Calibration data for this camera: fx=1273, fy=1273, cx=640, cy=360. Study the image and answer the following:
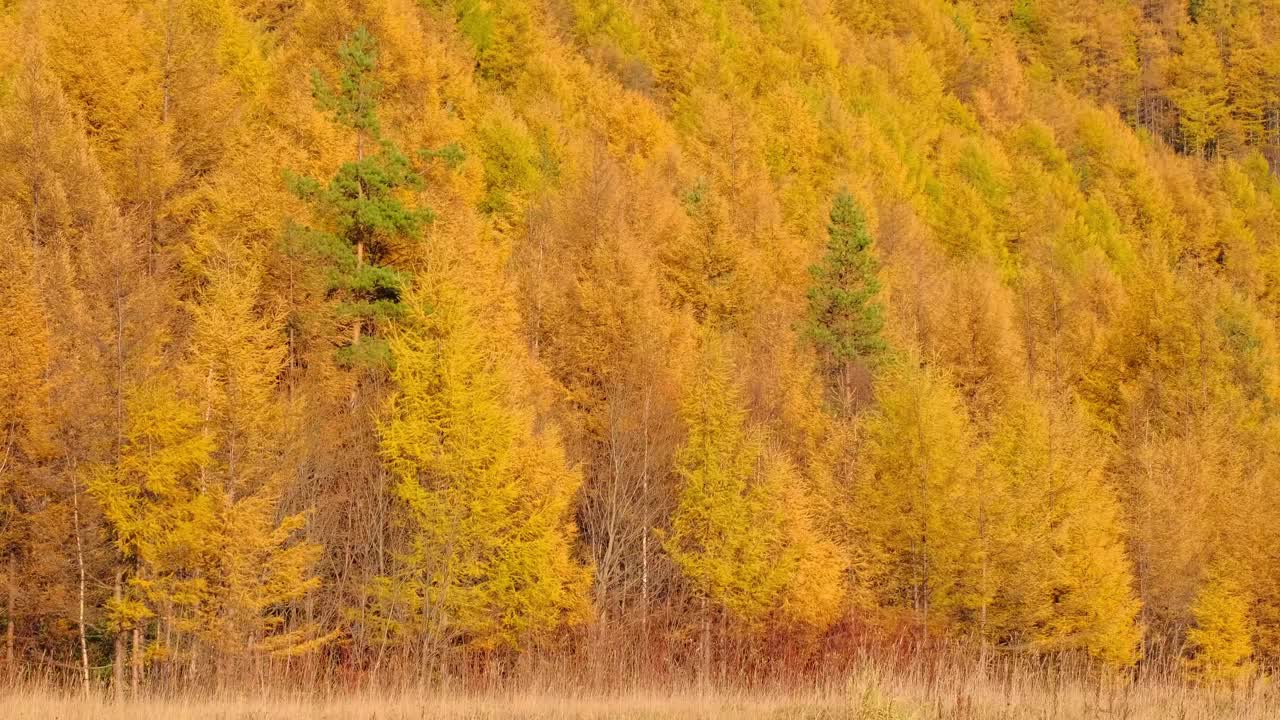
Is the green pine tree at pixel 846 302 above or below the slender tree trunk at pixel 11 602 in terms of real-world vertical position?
above

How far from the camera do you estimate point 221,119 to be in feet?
108

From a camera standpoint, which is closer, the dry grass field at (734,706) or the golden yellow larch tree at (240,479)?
the dry grass field at (734,706)

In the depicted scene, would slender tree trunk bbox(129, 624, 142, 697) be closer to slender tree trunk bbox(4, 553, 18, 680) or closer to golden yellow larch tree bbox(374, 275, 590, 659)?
slender tree trunk bbox(4, 553, 18, 680)

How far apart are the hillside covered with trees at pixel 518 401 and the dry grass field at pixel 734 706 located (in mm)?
2954

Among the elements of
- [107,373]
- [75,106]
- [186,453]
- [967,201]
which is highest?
[967,201]

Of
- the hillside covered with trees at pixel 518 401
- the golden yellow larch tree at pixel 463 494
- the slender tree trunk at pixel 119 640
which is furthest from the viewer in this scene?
the golden yellow larch tree at pixel 463 494

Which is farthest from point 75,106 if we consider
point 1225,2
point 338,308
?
point 1225,2

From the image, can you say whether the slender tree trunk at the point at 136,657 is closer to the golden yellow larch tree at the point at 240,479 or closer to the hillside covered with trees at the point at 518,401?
the hillside covered with trees at the point at 518,401

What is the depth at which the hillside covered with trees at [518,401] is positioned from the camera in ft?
66.0

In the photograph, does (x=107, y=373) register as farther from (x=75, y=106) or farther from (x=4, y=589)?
(x=75, y=106)

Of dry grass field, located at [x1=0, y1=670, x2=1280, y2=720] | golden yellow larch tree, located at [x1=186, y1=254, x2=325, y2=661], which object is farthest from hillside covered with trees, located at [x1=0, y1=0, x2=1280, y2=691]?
dry grass field, located at [x1=0, y1=670, x2=1280, y2=720]

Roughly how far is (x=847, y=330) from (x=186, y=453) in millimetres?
20998

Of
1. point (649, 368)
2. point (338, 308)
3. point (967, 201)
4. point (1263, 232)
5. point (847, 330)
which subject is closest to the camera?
point (338, 308)

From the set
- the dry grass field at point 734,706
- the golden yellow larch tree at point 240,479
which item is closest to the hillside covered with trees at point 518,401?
the golden yellow larch tree at point 240,479
